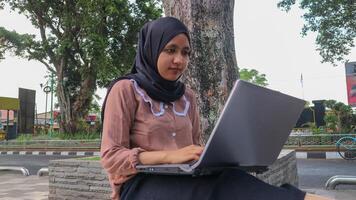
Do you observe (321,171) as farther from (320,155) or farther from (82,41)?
(82,41)

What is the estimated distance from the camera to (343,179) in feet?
17.0


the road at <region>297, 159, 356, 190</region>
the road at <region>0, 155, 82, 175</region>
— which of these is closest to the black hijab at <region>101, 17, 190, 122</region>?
the road at <region>297, 159, 356, 190</region>

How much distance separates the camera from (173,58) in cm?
138

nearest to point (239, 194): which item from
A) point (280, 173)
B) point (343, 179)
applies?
point (280, 173)

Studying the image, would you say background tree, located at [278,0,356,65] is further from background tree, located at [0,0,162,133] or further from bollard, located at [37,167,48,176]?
bollard, located at [37,167,48,176]

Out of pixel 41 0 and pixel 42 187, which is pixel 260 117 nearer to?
pixel 42 187

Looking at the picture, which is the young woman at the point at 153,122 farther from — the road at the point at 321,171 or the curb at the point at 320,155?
the curb at the point at 320,155

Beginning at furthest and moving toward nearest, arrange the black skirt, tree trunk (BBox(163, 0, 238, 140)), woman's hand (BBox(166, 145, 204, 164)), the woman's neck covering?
tree trunk (BBox(163, 0, 238, 140)) → the woman's neck covering → woman's hand (BBox(166, 145, 204, 164)) → the black skirt

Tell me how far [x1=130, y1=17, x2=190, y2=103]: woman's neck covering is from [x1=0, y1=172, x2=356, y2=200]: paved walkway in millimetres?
3681

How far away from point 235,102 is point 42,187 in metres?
6.11

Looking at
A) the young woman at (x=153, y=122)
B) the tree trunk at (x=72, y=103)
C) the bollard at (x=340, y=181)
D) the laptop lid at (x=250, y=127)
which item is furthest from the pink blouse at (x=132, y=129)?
the tree trunk at (x=72, y=103)

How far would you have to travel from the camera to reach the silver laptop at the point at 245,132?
1042 mm

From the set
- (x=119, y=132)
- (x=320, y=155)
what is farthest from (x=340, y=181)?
(x=320, y=155)

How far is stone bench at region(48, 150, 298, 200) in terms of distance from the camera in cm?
396
